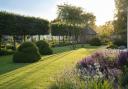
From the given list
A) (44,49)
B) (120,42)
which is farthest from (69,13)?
(44,49)

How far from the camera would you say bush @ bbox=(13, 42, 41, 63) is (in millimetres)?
21344

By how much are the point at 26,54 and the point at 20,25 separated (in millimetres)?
12091

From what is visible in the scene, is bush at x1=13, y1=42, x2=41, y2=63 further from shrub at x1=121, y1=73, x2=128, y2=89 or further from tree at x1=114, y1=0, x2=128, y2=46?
tree at x1=114, y1=0, x2=128, y2=46

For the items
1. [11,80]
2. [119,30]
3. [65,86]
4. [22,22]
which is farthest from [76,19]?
[65,86]

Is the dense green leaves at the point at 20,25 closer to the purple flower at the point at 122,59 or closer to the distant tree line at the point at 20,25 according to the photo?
the distant tree line at the point at 20,25

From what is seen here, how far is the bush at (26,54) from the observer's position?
21.3 meters

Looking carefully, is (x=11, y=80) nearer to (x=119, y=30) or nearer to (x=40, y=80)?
(x=40, y=80)

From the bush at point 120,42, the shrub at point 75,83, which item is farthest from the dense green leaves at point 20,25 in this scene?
the shrub at point 75,83

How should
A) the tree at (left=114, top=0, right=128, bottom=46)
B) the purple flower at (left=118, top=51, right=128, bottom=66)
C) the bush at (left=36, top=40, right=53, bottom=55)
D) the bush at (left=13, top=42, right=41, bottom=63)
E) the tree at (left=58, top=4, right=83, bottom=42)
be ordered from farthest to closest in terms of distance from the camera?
the tree at (left=58, top=4, right=83, bottom=42), the tree at (left=114, top=0, right=128, bottom=46), the bush at (left=36, top=40, right=53, bottom=55), the bush at (left=13, top=42, right=41, bottom=63), the purple flower at (left=118, top=51, right=128, bottom=66)

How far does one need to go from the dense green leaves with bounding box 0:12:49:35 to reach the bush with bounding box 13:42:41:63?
8577 mm

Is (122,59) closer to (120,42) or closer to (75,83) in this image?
(75,83)

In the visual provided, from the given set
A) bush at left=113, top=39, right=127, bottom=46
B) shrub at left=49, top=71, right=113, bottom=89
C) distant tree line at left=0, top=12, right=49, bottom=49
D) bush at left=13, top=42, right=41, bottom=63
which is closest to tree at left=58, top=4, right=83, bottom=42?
distant tree line at left=0, top=12, right=49, bottom=49

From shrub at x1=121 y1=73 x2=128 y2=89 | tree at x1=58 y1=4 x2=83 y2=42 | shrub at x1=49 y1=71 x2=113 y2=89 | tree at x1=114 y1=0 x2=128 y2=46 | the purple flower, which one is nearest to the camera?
shrub at x1=49 y1=71 x2=113 y2=89

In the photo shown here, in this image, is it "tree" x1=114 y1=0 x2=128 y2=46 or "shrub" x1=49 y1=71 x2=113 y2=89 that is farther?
"tree" x1=114 y1=0 x2=128 y2=46
